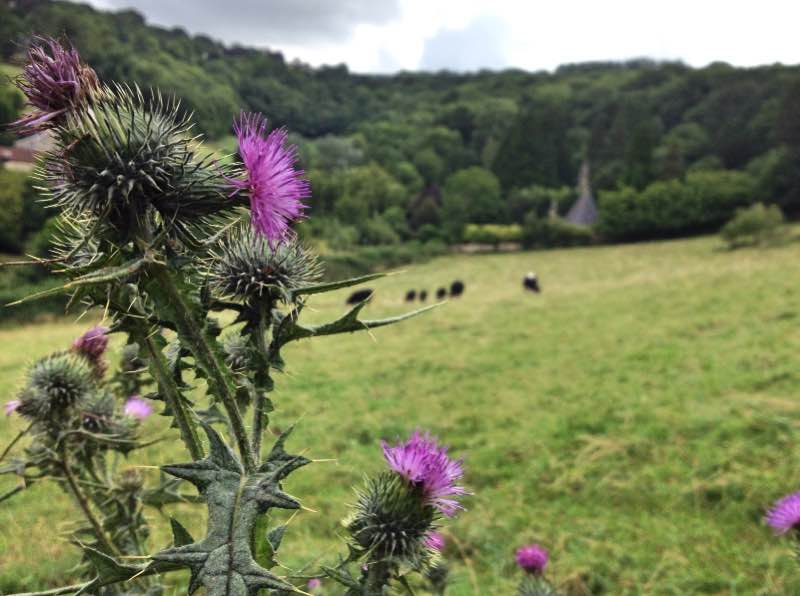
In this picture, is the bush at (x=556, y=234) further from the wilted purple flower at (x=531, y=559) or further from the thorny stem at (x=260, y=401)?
the thorny stem at (x=260, y=401)

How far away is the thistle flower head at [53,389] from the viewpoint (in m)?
2.37

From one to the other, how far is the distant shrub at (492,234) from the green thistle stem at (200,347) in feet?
150

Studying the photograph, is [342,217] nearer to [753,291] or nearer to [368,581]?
[753,291]

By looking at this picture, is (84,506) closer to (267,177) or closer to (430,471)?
(430,471)

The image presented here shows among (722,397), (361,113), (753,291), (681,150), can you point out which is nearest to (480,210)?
(681,150)

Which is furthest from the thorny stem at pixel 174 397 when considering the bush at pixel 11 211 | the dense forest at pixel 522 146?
the bush at pixel 11 211

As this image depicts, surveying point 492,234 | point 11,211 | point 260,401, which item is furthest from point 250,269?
point 492,234

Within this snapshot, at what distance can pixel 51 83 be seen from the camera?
123 cm

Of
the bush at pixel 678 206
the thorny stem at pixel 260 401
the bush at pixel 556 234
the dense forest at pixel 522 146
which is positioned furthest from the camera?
the bush at pixel 556 234

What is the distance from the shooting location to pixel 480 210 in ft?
186

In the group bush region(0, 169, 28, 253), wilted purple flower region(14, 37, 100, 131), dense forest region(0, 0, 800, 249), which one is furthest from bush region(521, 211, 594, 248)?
wilted purple flower region(14, 37, 100, 131)

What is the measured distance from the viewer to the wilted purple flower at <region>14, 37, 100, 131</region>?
121 centimetres

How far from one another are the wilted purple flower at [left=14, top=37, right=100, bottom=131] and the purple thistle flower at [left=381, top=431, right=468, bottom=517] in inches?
49.9

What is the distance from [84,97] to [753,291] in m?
16.5
